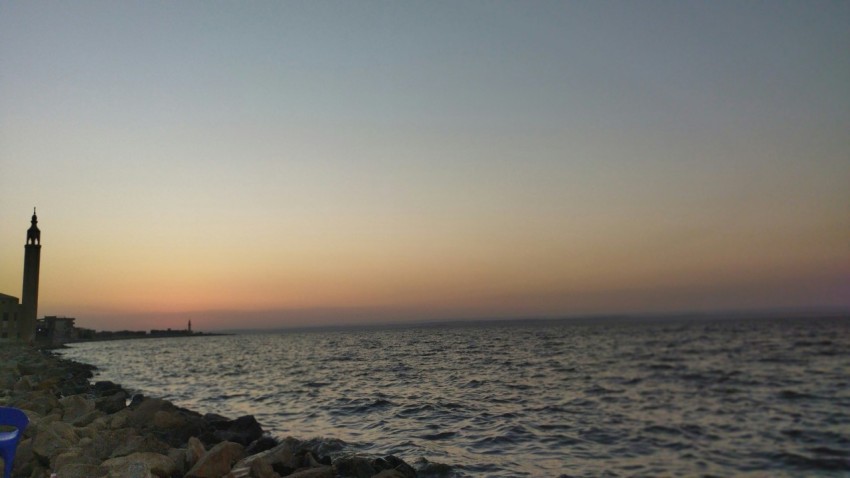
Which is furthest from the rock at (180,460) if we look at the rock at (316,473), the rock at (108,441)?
the rock at (316,473)

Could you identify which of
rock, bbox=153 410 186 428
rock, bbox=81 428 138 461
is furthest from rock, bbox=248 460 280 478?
rock, bbox=153 410 186 428

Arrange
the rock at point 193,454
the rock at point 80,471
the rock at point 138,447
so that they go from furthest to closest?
the rock at point 138,447
the rock at point 193,454
the rock at point 80,471

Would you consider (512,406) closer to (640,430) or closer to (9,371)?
(640,430)

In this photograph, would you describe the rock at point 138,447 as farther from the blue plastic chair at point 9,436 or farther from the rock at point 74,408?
the rock at point 74,408

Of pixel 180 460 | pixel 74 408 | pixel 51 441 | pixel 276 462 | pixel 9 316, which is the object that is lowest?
pixel 276 462

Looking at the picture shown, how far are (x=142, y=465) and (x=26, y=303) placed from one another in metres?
65.4

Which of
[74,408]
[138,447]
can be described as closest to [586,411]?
[138,447]

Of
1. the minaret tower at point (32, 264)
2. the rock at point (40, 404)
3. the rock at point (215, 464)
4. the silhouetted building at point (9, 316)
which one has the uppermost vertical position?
the minaret tower at point (32, 264)

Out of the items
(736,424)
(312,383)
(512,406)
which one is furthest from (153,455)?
(312,383)

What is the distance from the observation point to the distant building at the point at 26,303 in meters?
58.4

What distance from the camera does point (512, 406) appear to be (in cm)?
1914

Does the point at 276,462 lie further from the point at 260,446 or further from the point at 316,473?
the point at 260,446

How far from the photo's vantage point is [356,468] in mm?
11898

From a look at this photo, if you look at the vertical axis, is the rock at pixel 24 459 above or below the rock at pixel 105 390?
above
